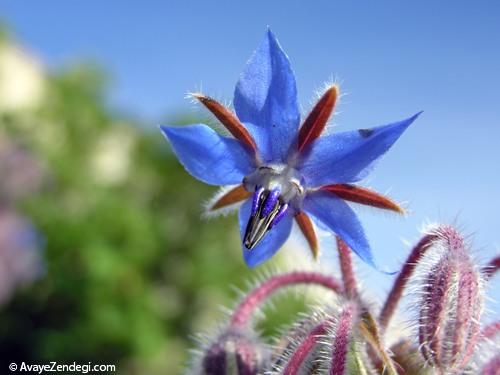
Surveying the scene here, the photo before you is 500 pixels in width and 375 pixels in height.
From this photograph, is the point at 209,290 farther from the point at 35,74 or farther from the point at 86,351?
the point at 35,74

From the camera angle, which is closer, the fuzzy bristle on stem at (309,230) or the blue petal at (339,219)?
the blue petal at (339,219)

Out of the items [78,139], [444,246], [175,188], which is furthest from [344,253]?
[78,139]

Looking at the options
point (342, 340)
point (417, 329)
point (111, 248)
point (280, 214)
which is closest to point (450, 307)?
point (417, 329)

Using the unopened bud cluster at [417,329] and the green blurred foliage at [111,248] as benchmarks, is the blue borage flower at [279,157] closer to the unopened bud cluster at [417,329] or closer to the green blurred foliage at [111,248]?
the unopened bud cluster at [417,329]

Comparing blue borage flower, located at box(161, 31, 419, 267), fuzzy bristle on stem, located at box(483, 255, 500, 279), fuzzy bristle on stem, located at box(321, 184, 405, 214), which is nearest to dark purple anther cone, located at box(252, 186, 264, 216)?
blue borage flower, located at box(161, 31, 419, 267)

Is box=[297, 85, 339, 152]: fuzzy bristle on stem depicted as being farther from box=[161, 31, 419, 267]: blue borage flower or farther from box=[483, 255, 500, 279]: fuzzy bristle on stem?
box=[483, 255, 500, 279]: fuzzy bristle on stem

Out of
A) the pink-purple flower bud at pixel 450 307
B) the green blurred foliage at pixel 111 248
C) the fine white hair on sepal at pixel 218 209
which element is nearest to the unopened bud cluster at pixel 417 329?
the pink-purple flower bud at pixel 450 307
